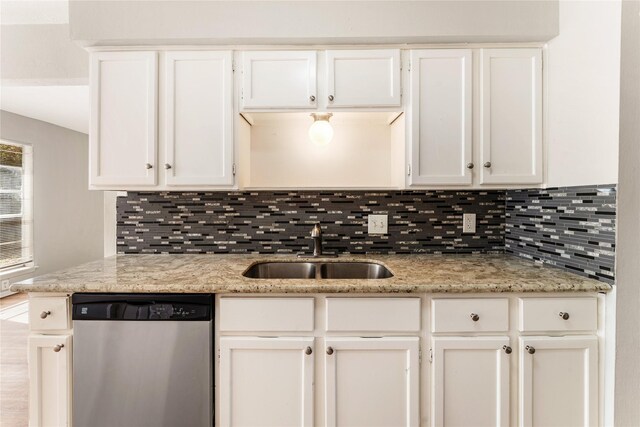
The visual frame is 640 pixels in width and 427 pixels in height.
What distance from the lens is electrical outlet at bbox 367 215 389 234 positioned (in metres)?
2.12

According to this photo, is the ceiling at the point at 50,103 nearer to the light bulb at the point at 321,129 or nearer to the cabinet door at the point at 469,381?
the light bulb at the point at 321,129

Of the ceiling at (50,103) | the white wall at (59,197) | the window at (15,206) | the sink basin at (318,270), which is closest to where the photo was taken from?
the sink basin at (318,270)

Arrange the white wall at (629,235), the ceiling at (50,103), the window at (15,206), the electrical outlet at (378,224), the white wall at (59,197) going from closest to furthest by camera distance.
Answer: the white wall at (629,235)
the electrical outlet at (378,224)
the ceiling at (50,103)
the window at (15,206)
the white wall at (59,197)

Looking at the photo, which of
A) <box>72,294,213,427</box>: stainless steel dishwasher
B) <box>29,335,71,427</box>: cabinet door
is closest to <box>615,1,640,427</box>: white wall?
<box>72,294,213,427</box>: stainless steel dishwasher

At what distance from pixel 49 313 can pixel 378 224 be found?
1669 mm

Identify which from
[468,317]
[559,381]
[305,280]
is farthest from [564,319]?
[305,280]

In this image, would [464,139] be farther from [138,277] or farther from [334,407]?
[138,277]

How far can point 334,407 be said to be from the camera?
4.66 feet

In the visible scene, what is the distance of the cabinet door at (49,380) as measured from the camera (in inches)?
56.2

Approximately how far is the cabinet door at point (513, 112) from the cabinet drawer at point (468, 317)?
2.23 ft

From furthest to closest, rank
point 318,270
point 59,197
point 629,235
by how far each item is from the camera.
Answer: point 59,197 < point 318,270 < point 629,235

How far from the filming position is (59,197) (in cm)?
524

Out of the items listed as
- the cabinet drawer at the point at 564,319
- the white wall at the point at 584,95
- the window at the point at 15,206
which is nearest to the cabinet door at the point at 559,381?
the cabinet drawer at the point at 564,319

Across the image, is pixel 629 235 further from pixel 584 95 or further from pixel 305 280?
pixel 305 280
